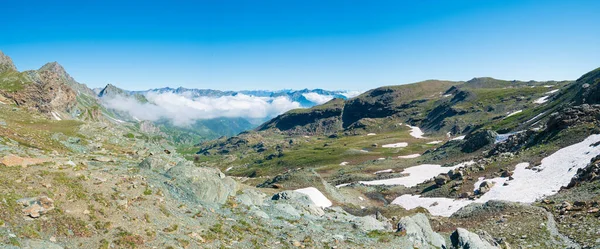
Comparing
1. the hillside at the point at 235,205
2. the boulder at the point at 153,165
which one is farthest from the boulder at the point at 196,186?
the boulder at the point at 153,165

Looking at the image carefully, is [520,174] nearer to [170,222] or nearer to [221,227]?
[221,227]

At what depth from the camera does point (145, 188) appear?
23938mm

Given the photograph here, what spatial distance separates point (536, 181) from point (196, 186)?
155 feet

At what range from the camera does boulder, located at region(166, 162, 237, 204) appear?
86.3 feet

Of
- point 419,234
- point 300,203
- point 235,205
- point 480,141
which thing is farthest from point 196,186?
point 480,141

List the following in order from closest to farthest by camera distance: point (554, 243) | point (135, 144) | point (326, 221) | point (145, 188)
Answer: point (145, 188) < point (554, 243) < point (326, 221) < point (135, 144)

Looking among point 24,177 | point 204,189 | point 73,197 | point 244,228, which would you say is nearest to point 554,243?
point 244,228

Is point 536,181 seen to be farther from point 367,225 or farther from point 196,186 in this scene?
point 196,186

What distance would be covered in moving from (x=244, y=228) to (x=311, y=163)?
511 feet

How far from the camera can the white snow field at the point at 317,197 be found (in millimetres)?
53344

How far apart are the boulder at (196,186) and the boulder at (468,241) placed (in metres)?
20.5

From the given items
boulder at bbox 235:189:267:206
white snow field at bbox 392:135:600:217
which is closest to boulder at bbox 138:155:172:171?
boulder at bbox 235:189:267:206

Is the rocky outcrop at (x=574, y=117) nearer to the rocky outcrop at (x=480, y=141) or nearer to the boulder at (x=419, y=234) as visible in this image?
the rocky outcrop at (x=480, y=141)

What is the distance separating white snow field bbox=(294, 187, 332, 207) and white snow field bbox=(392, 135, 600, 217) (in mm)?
13695
